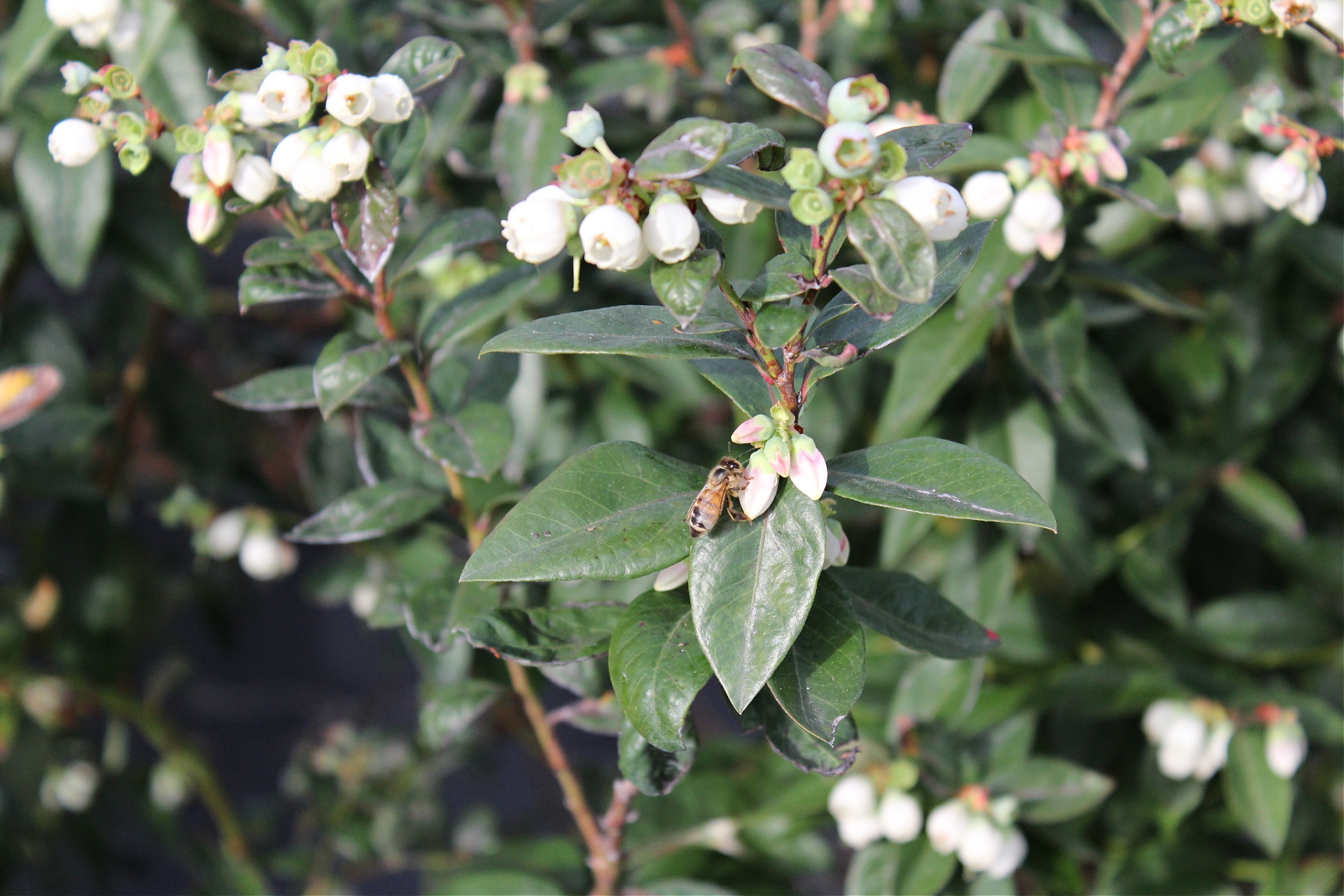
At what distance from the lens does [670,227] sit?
1.61 ft

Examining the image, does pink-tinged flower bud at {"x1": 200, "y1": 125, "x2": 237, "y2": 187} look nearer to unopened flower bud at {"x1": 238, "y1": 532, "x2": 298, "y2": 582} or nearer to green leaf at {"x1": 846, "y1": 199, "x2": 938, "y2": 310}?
green leaf at {"x1": 846, "y1": 199, "x2": 938, "y2": 310}

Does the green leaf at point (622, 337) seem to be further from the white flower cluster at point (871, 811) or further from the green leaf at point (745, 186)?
the white flower cluster at point (871, 811)

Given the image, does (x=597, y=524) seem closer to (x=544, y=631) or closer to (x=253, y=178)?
(x=544, y=631)

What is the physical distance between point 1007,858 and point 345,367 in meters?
0.67

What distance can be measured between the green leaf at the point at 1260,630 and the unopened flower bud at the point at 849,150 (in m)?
0.98

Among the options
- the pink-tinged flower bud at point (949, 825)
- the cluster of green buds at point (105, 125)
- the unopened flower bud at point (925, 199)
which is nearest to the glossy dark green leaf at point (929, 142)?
the unopened flower bud at point (925, 199)

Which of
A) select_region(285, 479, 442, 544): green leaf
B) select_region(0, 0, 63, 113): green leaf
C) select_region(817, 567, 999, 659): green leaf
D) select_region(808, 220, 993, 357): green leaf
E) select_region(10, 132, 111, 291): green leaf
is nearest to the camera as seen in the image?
select_region(808, 220, 993, 357): green leaf

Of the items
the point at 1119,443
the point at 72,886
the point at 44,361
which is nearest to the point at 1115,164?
the point at 1119,443

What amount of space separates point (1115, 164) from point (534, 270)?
469 millimetres

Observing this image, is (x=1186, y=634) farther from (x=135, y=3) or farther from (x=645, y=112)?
(x=135, y=3)

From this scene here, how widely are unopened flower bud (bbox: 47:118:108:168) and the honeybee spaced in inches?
18.4

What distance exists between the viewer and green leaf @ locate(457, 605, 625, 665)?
2.06 feet

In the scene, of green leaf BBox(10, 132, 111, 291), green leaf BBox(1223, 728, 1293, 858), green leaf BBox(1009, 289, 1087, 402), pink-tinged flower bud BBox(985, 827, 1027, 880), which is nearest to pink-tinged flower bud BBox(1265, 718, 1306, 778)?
green leaf BBox(1223, 728, 1293, 858)

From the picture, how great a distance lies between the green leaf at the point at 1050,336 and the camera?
0.92 meters
